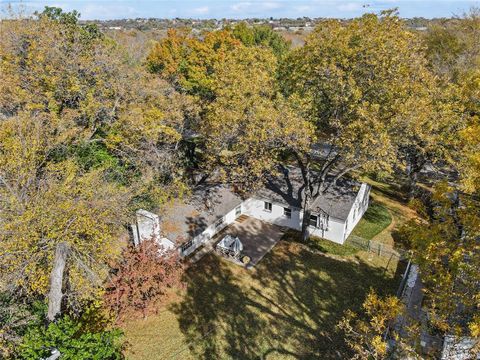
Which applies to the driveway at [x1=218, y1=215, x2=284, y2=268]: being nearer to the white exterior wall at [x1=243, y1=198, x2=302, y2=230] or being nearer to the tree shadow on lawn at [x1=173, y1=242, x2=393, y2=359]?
the white exterior wall at [x1=243, y1=198, x2=302, y2=230]

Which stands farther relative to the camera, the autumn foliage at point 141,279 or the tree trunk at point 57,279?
the autumn foliage at point 141,279

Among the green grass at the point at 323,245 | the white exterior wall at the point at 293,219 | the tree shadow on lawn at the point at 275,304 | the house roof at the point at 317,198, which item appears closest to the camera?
the tree shadow on lawn at the point at 275,304

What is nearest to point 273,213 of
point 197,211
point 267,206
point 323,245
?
point 267,206

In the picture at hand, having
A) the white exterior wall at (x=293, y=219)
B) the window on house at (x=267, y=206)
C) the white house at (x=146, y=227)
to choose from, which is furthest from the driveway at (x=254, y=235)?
the white house at (x=146, y=227)

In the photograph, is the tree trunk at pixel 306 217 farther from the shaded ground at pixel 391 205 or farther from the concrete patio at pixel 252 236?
the shaded ground at pixel 391 205

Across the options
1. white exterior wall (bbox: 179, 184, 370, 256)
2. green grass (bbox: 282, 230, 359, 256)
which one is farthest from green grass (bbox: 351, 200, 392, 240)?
green grass (bbox: 282, 230, 359, 256)

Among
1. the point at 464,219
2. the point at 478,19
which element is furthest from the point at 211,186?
the point at 478,19

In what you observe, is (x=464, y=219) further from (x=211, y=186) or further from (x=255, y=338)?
(x=211, y=186)
